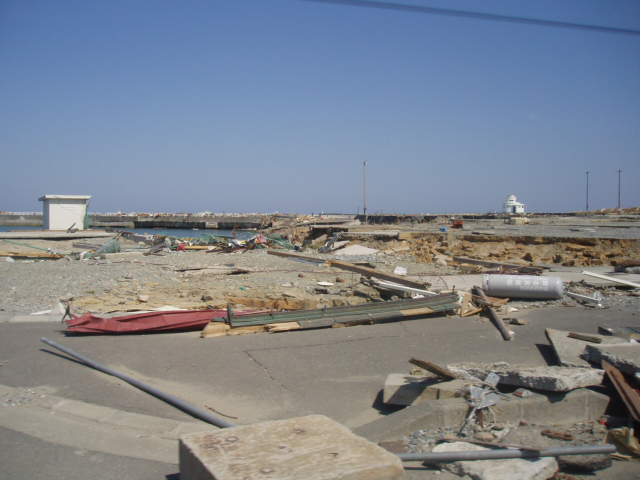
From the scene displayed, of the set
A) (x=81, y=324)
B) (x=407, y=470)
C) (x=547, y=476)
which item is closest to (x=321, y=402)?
(x=407, y=470)

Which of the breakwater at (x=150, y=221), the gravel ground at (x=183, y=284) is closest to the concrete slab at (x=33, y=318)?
the gravel ground at (x=183, y=284)

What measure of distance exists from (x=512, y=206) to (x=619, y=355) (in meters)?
80.4

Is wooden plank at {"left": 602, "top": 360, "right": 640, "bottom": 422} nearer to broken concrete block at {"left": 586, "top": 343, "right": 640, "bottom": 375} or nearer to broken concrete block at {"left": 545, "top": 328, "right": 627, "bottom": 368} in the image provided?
broken concrete block at {"left": 586, "top": 343, "right": 640, "bottom": 375}

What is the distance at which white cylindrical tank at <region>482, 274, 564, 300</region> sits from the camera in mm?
9531

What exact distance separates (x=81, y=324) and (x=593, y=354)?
6.69 meters

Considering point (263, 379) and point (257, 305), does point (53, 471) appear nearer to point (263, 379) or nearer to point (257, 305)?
point (263, 379)

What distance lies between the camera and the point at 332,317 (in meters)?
7.79

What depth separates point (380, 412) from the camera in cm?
477

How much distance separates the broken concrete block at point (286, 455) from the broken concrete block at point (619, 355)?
10.6ft

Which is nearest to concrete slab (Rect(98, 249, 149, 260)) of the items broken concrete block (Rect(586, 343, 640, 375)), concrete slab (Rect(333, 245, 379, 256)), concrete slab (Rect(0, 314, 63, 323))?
concrete slab (Rect(333, 245, 379, 256))

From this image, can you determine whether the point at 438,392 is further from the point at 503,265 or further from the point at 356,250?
the point at 356,250

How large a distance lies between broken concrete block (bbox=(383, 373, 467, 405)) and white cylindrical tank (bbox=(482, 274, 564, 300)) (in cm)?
516

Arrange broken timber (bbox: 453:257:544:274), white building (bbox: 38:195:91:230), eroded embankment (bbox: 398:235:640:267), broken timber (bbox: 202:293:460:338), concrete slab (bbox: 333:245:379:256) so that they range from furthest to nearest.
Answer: white building (bbox: 38:195:91:230)
concrete slab (bbox: 333:245:379:256)
eroded embankment (bbox: 398:235:640:267)
broken timber (bbox: 453:257:544:274)
broken timber (bbox: 202:293:460:338)

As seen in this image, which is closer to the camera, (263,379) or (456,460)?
(456,460)
